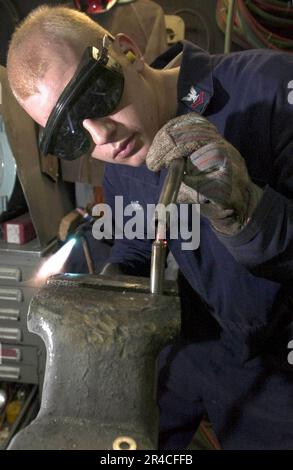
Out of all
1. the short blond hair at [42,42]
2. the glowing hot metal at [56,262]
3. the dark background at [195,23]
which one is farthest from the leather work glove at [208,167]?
the dark background at [195,23]

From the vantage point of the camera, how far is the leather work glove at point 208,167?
0.64 metres

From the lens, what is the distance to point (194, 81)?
0.90 m

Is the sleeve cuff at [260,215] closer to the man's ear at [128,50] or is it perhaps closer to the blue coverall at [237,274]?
the blue coverall at [237,274]

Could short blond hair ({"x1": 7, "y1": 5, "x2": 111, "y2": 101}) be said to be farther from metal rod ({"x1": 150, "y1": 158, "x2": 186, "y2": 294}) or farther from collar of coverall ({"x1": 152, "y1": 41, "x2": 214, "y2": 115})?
metal rod ({"x1": 150, "y1": 158, "x2": 186, "y2": 294})

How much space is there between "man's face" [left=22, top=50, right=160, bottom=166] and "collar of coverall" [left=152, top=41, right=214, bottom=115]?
0.23ft

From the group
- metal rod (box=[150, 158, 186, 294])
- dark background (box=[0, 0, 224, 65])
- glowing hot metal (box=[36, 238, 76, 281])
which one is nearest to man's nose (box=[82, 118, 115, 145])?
metal rod (box=[150, 158, 186, 294])

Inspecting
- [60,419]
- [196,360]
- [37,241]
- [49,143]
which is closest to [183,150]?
[49,143]

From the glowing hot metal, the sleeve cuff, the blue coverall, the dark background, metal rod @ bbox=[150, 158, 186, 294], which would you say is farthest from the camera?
the dark background

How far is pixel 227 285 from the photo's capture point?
3.16 feet

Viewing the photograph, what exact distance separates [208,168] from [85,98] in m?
0.28

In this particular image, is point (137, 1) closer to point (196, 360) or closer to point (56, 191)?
point (56, 191)

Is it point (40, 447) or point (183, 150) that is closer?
point (40, 447)

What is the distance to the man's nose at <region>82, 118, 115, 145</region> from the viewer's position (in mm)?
812

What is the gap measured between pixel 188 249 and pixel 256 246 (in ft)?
0.96
